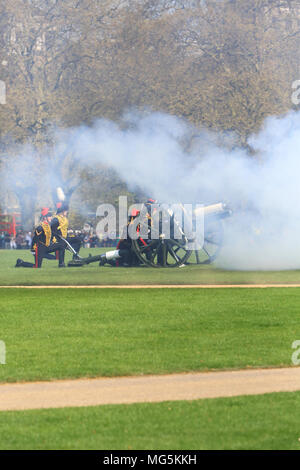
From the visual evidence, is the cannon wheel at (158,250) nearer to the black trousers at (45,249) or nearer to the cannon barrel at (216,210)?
the cannon barrel at (216,210)

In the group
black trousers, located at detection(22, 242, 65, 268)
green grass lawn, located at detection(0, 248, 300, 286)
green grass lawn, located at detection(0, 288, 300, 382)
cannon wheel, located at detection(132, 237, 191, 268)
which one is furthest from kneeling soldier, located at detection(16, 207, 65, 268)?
green grass lawn, located at detection(0, 288, 300, 382)

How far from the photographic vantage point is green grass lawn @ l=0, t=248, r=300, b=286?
20688 mm

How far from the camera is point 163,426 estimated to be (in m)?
7.01

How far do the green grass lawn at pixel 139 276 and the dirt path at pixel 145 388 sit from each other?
11.1 meters

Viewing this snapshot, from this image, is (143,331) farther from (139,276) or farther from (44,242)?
(44,242)

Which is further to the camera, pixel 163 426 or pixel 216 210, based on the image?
pixel 216 210

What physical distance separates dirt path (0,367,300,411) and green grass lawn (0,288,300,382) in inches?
12.0

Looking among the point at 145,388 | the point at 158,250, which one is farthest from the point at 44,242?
the point at 145,388

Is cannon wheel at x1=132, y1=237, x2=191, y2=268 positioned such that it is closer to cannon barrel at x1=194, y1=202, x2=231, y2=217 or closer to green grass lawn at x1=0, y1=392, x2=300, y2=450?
cannon barrel at x1=194, y1=202, x2=231, y2=217

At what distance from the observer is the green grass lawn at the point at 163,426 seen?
6.55m

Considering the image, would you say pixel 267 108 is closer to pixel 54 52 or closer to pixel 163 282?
pixel 54 52

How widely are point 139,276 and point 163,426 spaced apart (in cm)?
1505

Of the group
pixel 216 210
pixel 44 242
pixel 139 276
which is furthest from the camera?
pixel 44 242

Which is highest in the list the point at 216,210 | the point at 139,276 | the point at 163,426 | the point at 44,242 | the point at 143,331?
the point at 216,210
